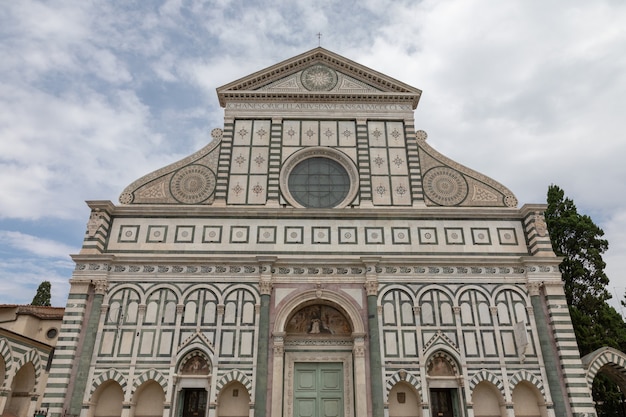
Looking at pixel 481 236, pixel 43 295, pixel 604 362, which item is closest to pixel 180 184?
pixel 481 236

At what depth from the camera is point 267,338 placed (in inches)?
601

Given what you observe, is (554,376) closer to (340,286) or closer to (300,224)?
(340,286)

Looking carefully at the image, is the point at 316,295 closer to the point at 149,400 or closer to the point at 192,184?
the point at 149,400

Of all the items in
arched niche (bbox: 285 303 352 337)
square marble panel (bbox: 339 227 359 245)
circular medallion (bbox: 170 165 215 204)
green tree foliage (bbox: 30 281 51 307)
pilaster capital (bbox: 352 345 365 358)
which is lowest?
pilaster capital (bbox: 352 345 365 358)

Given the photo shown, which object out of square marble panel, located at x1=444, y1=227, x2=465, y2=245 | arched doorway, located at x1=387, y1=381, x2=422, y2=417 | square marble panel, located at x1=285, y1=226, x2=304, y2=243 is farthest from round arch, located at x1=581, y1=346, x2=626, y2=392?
square marble panel, located at x1=285, y1=226, x2=304, y2=243

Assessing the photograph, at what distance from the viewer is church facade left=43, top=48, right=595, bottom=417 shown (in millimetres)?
14867

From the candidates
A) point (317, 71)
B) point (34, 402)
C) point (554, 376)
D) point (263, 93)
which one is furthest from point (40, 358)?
point (554, 376)

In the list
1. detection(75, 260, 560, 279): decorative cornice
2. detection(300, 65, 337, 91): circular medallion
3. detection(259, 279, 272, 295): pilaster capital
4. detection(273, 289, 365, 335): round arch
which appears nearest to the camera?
detection(273, 289, 365, 335): round arch

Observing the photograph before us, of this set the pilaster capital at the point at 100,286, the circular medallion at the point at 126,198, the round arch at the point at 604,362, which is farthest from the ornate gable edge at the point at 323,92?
the round arch at the point at 604,362

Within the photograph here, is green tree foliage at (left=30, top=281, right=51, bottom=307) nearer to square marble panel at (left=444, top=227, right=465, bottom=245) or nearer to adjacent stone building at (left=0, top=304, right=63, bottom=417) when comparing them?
adjacent stone building at (left=0, top=304, right=63, bottom=417)

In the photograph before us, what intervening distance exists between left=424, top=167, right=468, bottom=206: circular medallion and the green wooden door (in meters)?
7.42

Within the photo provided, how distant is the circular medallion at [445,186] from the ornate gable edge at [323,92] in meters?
3.54

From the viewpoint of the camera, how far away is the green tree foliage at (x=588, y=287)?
18.8m

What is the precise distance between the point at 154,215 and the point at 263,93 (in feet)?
22.9
